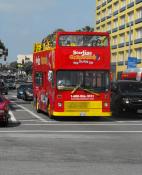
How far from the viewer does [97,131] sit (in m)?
18.1

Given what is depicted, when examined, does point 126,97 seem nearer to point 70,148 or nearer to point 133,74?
point 70,148

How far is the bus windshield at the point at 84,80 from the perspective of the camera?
21578 millimetres

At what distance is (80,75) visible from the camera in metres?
21.7

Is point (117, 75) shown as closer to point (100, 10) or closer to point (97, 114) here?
point (100, 10)

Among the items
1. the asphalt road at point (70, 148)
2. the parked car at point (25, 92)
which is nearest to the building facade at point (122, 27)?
the parked car at point (25, 92)

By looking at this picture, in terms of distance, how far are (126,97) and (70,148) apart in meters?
11.9

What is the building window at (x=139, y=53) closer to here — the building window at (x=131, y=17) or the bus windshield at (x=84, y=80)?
the building window at (x=131, y=17)

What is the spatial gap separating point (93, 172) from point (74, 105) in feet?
40.6

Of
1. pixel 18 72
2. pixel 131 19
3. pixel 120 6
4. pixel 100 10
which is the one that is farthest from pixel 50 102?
pixel 18 72

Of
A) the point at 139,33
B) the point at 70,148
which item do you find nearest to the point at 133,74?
the point at 139,33

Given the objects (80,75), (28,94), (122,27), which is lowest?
(28,94)

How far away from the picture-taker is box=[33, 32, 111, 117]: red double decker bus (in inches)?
852

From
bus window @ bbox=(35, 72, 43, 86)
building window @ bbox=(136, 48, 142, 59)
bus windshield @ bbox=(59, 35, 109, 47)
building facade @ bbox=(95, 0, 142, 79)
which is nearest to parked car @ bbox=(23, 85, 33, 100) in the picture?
bus window @ bbox=(35, 72, 43, 86)

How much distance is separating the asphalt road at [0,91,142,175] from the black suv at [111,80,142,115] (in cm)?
342
